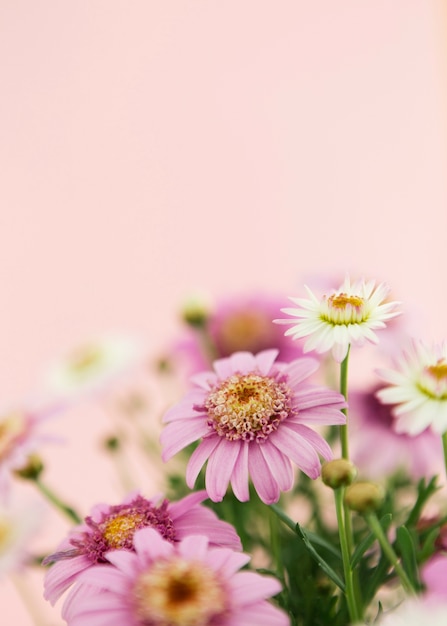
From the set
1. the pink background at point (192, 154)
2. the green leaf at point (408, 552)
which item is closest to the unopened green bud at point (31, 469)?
the green leaf at point (408, 552)

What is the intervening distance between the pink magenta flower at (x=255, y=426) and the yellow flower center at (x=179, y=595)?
0.04 m

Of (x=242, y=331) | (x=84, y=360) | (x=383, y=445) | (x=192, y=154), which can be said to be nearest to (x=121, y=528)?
(x=383, y=445)

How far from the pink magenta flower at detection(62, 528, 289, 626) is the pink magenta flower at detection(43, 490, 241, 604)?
0.03m

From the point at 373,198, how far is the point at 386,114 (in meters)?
0.14

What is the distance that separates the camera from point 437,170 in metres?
1.25

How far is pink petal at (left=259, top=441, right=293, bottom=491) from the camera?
0.27 meters

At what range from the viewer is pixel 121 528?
0.28 m

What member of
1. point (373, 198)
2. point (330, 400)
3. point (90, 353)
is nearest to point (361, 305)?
point (330, 400)

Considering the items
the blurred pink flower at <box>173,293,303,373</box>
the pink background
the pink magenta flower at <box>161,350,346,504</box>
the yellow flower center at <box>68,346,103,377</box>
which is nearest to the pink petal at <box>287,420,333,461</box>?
the pink magenta flower at <box>161,350,346,504</box>

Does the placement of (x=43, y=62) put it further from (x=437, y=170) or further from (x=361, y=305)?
(x=361, y=305)

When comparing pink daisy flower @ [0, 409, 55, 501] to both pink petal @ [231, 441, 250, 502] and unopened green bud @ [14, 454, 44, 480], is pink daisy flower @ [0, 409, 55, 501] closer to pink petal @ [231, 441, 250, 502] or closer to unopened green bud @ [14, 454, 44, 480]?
unopened green bud @ [14, 454, 44, 480]

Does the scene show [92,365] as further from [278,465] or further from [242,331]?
[278,465]

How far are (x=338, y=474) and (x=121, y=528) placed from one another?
0.09 meters

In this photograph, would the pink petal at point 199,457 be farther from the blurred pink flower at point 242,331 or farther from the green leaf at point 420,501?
the blurred pink flower at point 242,331
